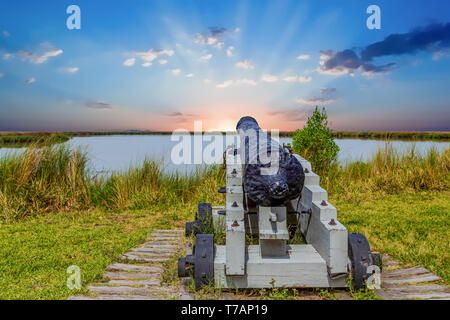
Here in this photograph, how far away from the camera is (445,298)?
2758mm

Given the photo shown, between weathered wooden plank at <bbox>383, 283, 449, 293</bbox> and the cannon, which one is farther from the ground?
the cannon

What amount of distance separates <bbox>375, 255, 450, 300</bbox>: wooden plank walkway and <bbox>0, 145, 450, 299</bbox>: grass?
174mm

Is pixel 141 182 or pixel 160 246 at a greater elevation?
pixel 141 182

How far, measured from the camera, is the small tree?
795cm

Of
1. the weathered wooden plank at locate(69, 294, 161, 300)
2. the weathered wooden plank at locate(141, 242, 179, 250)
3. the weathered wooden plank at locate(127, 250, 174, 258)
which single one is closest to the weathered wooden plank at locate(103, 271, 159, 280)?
the weathered wooden plank at locate(69, 294, 161, 300)

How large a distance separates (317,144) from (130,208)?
4.40 m

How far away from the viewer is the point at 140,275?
129 inches

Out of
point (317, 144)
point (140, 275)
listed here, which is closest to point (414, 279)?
point (140, 275)

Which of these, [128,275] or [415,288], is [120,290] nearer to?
[128,275]

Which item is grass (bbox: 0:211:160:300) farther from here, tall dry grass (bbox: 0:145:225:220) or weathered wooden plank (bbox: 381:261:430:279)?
weathered wooden plank (bbox: 381:261:430:279)

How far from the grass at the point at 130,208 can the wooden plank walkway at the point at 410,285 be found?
0.17m

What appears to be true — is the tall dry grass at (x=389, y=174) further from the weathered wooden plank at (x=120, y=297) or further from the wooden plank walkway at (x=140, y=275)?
the weathered wooden plank at (x=120, y=297)

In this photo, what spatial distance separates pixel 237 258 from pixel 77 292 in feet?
4.67
